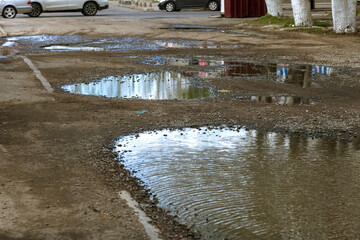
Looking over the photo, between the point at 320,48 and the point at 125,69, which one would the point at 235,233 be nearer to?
the point at 125,69

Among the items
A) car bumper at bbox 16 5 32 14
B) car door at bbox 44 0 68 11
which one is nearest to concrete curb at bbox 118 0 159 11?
car door at bbox 44 0 68 11

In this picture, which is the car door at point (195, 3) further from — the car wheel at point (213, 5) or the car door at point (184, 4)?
the car wheel at point (213, 5)

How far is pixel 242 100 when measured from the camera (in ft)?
30.7

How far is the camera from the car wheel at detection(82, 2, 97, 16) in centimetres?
3180

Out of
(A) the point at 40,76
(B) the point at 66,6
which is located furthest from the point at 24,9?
(A) the point at 40,76

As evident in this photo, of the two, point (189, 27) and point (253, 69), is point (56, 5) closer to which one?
point (189, 27)

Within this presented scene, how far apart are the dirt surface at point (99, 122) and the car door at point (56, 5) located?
16.5 m

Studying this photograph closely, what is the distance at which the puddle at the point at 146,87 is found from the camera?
9922 millimetres

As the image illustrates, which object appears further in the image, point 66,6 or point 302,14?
point 66,6

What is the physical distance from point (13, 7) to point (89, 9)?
14.6ft

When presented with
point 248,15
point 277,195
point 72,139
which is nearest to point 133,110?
point 72,139

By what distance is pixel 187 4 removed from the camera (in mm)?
36469

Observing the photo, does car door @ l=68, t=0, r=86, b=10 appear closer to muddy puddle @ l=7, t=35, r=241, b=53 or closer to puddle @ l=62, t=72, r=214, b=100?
muddy puddle @ l=7, t=35, r=241, b=53

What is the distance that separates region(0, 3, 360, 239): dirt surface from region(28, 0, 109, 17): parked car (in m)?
16.0
